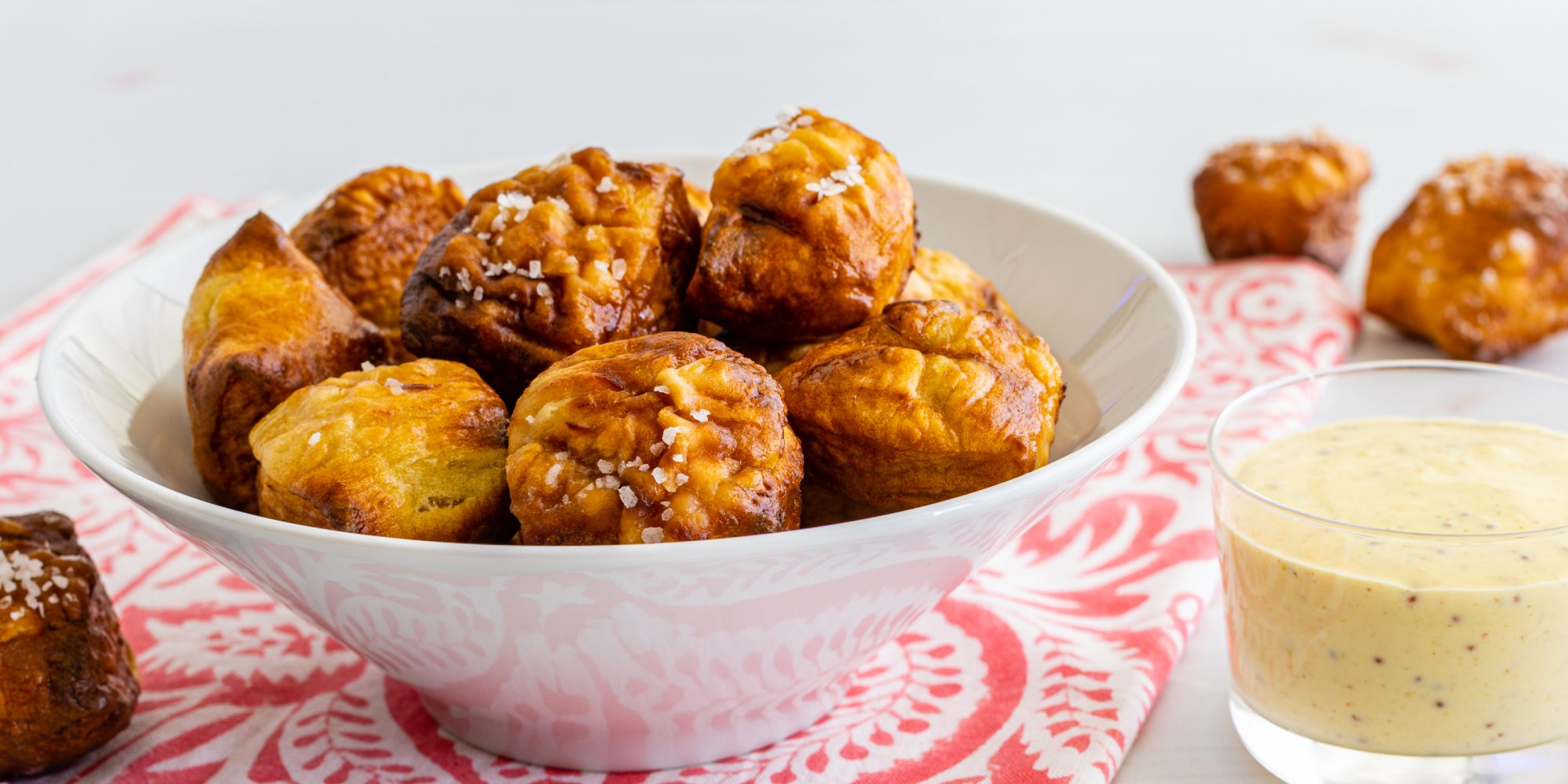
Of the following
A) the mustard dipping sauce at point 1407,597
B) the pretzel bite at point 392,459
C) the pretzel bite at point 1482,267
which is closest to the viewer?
the pretzel bite at point 392,459

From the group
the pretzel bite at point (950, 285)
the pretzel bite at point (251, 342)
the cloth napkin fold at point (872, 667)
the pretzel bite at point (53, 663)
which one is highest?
the pretzel bite at point (251, 342)

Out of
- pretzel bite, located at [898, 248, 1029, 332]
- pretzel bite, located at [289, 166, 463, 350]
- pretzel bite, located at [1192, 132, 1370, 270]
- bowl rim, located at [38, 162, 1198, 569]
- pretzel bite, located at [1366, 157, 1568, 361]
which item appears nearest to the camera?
bowl rim, located at [38, 162, 1198, 569]

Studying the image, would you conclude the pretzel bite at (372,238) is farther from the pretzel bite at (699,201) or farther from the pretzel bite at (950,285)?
the pretzel bite at (950,285)

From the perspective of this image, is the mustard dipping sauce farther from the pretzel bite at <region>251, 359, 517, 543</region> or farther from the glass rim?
the pretzel bite at <region>251, 359, 517, 543</region>

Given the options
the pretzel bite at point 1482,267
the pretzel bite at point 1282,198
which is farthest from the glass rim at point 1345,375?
the pretzel bite at point 1282,198

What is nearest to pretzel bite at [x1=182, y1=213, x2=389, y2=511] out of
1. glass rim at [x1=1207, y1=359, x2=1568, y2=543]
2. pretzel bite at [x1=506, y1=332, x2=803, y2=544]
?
pretzel bite at [x1=506, y1=332, x2=803, y2=544]

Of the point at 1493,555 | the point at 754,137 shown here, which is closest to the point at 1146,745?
the point at 1493,555
